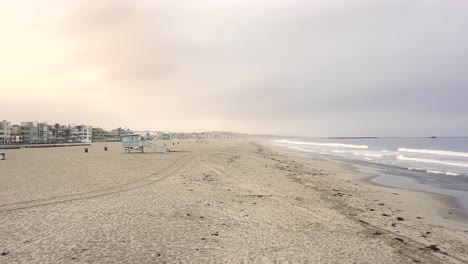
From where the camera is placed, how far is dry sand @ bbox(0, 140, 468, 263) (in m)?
6.52

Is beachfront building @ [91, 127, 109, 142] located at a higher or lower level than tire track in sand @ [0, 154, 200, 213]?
higher

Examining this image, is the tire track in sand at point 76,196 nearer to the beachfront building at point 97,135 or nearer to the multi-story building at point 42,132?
the multi-story building at point 42,132

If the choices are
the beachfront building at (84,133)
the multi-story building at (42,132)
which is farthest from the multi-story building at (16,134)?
the beachfront building at (84,133)

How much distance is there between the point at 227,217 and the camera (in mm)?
9484

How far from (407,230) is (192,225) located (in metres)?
5.86

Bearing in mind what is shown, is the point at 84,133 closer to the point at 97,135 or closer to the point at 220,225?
the point at 97,135

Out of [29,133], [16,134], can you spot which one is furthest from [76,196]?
[29,133]

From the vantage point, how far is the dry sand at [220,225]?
652cm

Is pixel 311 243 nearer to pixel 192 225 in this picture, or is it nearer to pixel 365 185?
pixel 192 225

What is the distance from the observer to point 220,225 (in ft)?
28.3

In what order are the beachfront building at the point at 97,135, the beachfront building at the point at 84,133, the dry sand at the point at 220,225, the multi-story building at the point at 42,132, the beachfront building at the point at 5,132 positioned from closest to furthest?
1. the dry sand at the point at 220,225
2. the beachfront building at the point at 5,132
3. the multi-story building at the point at 42,132
4. the beachfront building at the point at 84,133
5. the beachfront building at the point at 97,135

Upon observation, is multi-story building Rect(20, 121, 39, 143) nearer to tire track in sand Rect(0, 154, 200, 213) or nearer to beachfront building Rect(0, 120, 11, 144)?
beachfront building Rect(0, 120, 11, 144)

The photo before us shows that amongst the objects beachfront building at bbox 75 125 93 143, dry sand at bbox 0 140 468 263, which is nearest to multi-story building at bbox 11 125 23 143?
beachfront building at bbox 75 125 93 143

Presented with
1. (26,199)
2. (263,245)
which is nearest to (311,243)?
(263,245)
